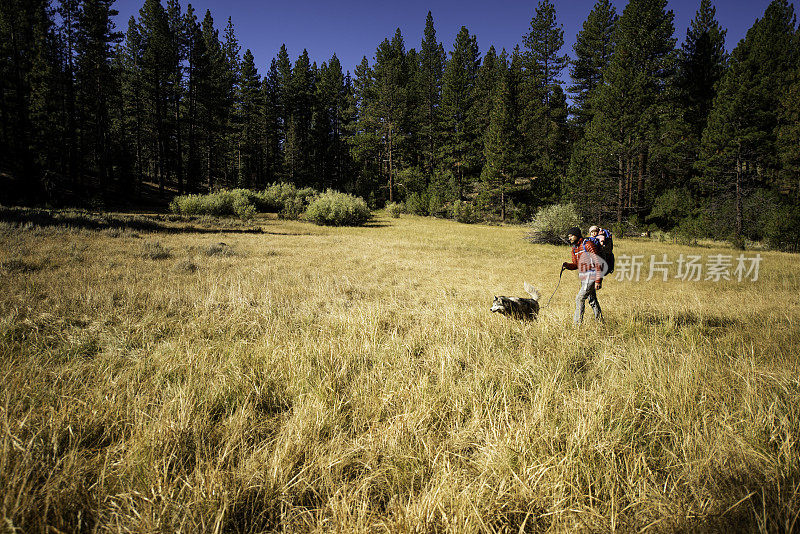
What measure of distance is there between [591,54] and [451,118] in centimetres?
1657

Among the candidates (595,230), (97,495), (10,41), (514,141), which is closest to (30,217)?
(97,495)

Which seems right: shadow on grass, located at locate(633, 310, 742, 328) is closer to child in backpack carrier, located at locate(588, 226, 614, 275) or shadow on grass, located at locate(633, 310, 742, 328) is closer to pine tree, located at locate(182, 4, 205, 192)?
child in backpack carrier, located at locate(588, 226, 614, 275)

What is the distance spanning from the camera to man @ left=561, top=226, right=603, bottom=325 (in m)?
5.40

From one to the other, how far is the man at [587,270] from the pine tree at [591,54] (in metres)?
32.7

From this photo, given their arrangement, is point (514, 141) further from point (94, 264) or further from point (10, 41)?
point (10, 41)

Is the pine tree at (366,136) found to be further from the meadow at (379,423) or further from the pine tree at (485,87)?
the meadow at (379,423)

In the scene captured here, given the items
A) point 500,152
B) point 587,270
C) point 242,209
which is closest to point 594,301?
point 587,270

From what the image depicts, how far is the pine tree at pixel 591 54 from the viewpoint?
1262 inches

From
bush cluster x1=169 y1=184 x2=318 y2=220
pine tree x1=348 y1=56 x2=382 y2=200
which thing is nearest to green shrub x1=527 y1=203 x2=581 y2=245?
bush cluster x1=169 y1=184 x2=318 y2=220

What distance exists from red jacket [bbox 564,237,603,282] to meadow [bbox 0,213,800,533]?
99 cm

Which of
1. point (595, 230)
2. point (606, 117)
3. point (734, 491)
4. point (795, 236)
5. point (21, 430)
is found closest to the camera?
point (734, 491)

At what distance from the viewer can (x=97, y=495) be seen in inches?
56.3

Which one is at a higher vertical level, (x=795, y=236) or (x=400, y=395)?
(x=795, y=236)

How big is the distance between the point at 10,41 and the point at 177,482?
42.4 meters
